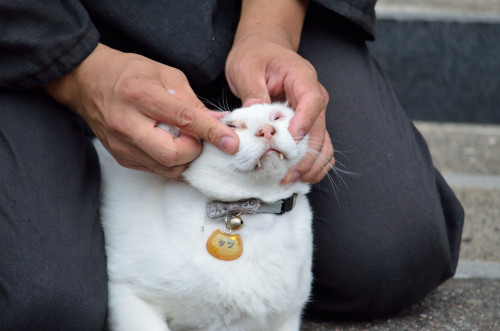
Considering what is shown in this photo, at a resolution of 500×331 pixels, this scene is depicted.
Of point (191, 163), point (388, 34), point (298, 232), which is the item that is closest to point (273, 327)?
point (298, 232)

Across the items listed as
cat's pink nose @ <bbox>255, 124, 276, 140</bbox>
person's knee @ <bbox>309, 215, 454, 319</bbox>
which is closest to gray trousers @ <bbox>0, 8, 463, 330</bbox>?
person's knee @ <bbox>309, 215, 454, 319</bbox>

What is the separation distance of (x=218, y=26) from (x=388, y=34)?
1.45 meters

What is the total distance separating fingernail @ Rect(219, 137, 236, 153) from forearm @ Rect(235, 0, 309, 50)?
1.17ft

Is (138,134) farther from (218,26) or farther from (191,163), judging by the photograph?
(218,26)

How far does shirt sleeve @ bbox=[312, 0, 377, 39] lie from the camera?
4.30ft

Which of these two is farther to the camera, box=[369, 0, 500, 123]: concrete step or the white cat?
box=[369, 0, 500, 123]: concrete step

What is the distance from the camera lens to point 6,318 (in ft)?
3.24

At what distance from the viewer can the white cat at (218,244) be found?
1.03 m

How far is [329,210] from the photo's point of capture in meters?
1.34

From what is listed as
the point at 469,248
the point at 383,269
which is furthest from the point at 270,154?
the point at 469,248

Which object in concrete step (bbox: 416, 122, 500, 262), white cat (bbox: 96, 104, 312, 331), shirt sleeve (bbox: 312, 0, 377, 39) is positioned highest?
shirt sleeve (bbox: 312, 0, 377, 39)

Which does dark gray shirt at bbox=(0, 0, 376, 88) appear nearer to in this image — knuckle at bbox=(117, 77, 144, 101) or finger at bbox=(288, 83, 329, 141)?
knuckle at bbox=(117, 77, 144, 101)

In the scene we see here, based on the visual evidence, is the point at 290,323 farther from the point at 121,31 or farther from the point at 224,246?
the point at 121,31

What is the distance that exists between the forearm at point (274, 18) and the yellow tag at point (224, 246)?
42 cm
